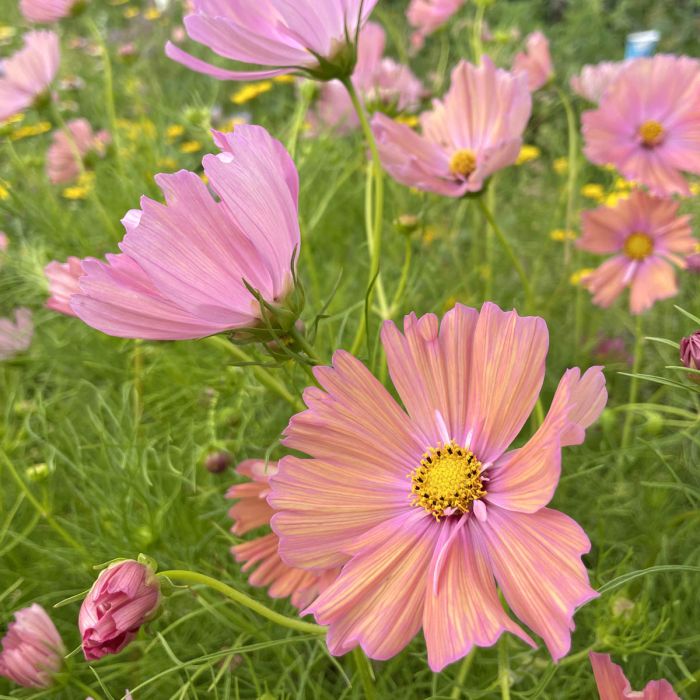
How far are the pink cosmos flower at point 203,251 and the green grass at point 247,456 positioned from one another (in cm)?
8

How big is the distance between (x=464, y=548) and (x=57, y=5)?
3.78ft

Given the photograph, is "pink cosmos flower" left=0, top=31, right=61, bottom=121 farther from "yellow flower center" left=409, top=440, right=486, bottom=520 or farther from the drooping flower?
"yellow flower center" left=409, top=440, right=486, bottom=520

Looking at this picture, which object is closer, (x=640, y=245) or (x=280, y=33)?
(x=280, y=33)

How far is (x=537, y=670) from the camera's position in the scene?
23.7 inches

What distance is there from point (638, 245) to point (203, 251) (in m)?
0.65

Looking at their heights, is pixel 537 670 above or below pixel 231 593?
below

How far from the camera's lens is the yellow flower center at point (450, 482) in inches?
15.2

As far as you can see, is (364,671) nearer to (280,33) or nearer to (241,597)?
(241,597)

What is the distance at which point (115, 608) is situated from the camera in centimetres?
36

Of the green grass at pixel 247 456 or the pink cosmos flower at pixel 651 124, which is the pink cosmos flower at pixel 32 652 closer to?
the green grass at pixel 247 456

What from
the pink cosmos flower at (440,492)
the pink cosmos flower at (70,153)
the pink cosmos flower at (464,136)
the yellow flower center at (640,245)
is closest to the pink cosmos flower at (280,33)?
the pink cosmos flower at (464,136)

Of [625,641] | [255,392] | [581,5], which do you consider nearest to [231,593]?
[625,641]

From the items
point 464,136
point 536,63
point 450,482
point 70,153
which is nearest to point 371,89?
point 536,63

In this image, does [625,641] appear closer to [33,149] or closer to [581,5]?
[33,149]
